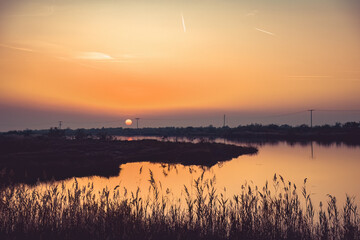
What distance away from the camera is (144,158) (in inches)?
1857

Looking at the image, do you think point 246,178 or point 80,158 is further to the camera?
point 80,158

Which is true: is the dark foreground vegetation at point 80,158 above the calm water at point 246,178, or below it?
above

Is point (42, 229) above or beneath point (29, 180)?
above

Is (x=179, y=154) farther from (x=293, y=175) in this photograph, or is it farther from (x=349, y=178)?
(x=349, y=178)

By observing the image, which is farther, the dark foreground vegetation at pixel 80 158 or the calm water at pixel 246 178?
the dark foreground vegetation at pixel 80 158

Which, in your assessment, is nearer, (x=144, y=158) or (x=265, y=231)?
(x=265, y=231)

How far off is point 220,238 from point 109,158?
1427 inches

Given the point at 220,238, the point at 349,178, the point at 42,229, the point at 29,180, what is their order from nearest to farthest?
the point at 42,229
the point at 220,238
the point at 29,180
the point at 349,178

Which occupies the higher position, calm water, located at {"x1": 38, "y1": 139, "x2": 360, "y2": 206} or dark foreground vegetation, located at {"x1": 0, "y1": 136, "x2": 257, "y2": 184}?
dark foreground vegetation, located at {"x1": 0, "y1": 136, "x2": 257, "y2": 184}

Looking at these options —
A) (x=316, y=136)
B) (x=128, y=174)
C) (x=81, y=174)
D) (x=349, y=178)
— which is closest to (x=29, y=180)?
(x=81, y=174)

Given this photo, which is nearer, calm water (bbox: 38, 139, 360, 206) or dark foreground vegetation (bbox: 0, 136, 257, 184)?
calm water (bbox: 38, 139, 360, 206)

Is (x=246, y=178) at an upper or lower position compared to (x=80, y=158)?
lower

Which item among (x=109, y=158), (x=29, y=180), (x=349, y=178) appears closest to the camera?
(x=29, y=180)

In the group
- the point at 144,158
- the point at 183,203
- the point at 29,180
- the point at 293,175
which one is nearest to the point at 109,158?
the point at 144,158
